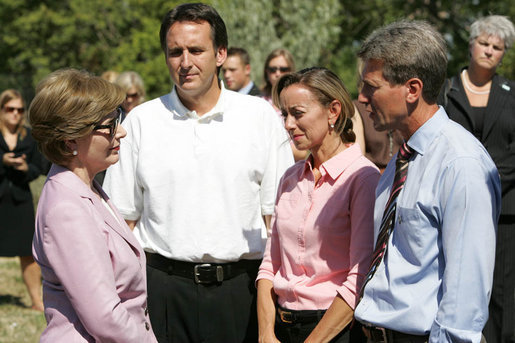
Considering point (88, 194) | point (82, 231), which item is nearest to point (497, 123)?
point (88, 194)

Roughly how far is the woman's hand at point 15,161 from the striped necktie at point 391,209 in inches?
236

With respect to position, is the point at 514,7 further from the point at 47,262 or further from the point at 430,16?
the point at 47,262

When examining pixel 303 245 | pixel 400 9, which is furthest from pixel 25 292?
pixel 400 9

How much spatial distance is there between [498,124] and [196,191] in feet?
9.72

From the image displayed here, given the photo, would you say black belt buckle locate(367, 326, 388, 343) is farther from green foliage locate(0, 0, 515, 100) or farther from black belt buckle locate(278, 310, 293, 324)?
green foliage locate(0, 0, 515, 100)

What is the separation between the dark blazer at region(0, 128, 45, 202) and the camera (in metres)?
7.89

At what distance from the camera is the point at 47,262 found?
2.67 meters

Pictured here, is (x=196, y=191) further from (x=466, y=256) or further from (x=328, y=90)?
(x=466, y=256)

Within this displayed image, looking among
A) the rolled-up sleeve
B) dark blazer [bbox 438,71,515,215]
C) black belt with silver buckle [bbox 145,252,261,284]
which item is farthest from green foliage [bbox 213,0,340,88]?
the rolled-up sleeve

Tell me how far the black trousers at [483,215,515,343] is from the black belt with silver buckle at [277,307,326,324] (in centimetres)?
286

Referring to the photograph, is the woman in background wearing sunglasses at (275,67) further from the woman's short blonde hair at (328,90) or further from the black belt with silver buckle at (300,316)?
the black belt with silver buckle at (300,316)

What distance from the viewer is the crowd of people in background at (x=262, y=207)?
248 centimetres

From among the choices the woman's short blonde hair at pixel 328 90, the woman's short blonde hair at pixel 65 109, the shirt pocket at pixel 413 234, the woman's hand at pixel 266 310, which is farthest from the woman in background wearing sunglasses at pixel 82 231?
the shirt pocket at pixel 413 234

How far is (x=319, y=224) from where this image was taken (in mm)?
3174
